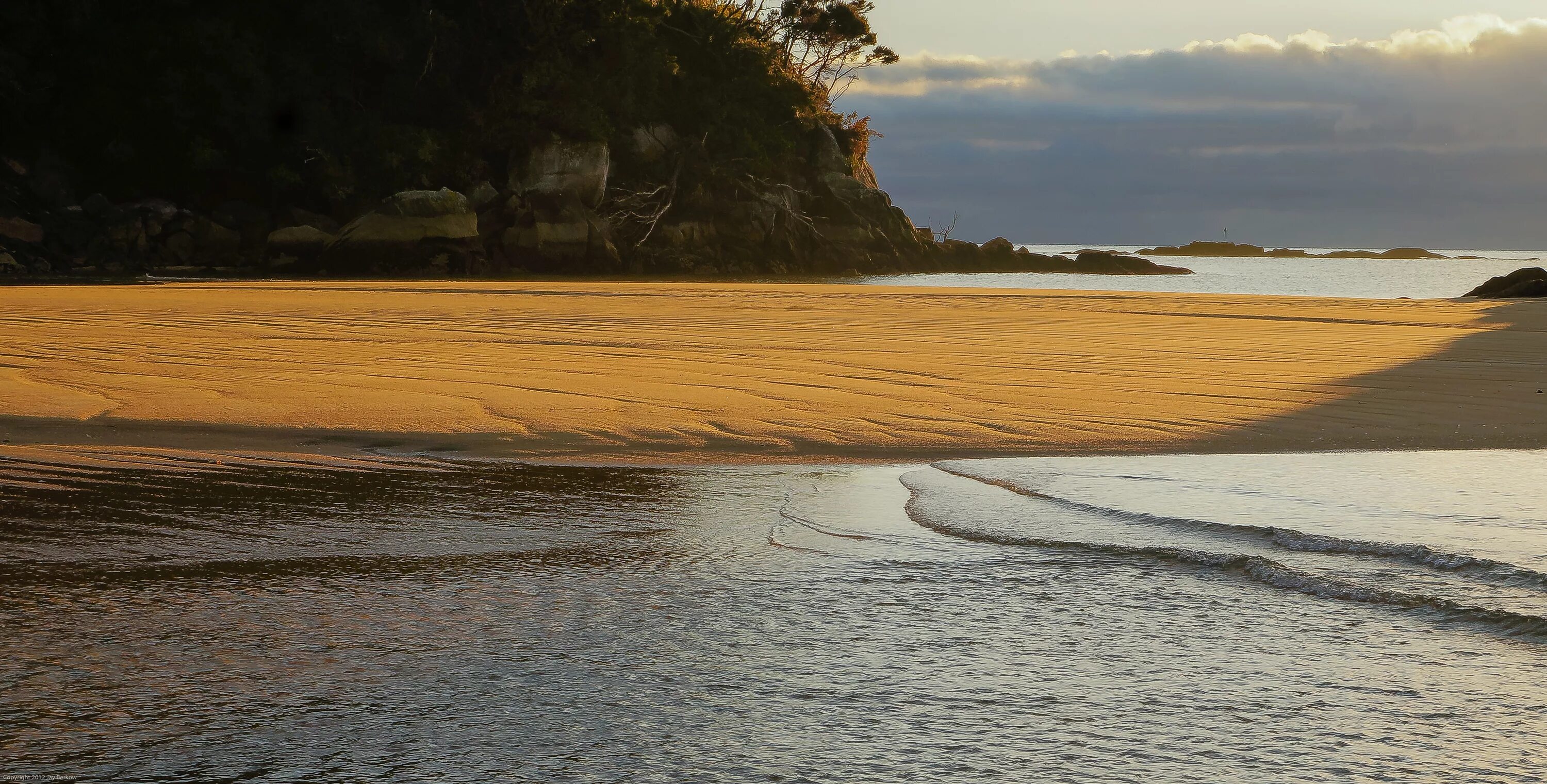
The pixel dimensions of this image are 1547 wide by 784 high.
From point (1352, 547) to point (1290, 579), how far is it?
1.61ft

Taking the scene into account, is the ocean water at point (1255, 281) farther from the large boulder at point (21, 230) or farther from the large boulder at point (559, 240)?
the large boulder at point (21, 230)

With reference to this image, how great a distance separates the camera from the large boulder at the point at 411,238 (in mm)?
33875

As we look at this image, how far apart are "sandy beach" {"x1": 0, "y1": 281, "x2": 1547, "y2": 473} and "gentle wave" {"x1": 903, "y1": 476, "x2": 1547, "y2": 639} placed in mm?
1999

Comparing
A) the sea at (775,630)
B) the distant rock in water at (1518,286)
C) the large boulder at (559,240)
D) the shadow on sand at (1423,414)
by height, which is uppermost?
the large boulder at (559,240)

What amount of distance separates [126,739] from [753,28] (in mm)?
49741

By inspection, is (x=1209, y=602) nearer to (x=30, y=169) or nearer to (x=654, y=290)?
(x=654, y=290)

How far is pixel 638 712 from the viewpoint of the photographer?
2.48m

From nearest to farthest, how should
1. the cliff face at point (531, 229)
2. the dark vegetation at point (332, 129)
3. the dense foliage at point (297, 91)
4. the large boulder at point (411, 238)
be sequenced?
the large boulder at point (411, 238) → the cliff face at point (531, 229) → the dark vegetation at point (332, 129) → the dense foliage at point (297, 91)

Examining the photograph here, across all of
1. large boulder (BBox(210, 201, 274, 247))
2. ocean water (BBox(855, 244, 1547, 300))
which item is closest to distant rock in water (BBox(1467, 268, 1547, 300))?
ocean water (BBox(855, 244, 1547, 300))

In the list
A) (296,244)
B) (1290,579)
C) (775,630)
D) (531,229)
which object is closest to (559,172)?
(531,229)

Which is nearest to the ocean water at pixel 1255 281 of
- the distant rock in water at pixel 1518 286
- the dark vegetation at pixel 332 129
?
the distant rock in water at pixel 1518 286

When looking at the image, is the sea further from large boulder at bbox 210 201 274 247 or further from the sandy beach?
large boulder at bbox 210 201 274 247

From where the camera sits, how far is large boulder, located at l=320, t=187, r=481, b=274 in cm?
3388

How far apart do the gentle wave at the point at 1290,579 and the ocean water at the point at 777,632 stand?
1cm
